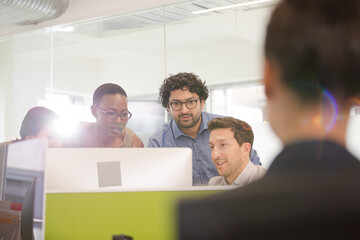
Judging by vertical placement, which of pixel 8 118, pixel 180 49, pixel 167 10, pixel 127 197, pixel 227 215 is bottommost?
pixel 127 197

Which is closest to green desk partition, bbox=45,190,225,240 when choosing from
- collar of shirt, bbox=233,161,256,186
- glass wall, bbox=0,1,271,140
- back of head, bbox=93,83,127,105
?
collar of shirt, bbox=233,161,256,186

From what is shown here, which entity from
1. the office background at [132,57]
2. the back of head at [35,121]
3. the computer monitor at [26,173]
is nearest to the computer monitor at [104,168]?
the computer monitor at [26,173]

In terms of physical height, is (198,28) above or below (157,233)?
above

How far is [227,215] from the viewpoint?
375 mm

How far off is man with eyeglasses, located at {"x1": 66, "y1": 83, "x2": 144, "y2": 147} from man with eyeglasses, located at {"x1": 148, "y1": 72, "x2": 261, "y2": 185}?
0.95ft

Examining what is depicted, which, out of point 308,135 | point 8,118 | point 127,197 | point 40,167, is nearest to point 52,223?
point 127,197

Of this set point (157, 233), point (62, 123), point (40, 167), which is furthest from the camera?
point (62, 123)

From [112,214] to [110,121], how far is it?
1560 millimetres

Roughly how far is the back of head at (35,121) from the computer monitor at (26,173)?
1934mm

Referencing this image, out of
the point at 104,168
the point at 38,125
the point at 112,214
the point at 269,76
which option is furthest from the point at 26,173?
the point at 38,125

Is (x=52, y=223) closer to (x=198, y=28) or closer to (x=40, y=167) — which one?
(x=40, y=167)

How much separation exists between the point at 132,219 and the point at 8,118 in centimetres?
Result: 409

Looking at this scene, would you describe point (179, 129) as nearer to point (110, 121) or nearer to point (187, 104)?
point (187, 104)

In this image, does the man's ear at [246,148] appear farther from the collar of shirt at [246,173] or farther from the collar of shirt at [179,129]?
the collar of shirt at [179,129]
